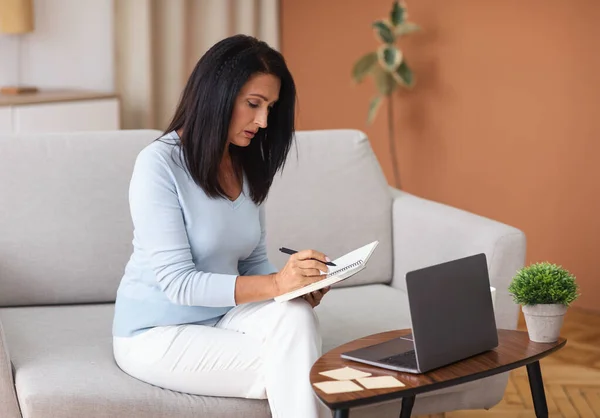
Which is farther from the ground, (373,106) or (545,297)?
(373,106)

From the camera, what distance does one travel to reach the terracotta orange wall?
405 centimetres

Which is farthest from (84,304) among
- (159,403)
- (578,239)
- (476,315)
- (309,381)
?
(578,239)

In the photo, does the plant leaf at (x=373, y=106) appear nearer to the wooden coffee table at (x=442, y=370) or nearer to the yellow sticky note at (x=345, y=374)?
the wooden coffee table at (x=442, y=370)

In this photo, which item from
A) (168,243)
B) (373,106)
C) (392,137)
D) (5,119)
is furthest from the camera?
(392,137)

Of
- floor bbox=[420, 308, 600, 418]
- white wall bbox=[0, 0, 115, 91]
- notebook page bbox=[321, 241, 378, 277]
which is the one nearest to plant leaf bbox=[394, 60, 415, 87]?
floor bbox=[420, 308, 600, 418]

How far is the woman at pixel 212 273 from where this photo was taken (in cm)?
191

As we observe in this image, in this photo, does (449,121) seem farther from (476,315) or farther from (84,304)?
(476,315)

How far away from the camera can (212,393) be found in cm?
201

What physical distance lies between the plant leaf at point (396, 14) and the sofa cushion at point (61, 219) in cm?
223

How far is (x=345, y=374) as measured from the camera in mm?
1735

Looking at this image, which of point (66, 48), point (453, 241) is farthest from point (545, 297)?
point (66, 48)

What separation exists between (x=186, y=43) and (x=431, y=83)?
4.19ft

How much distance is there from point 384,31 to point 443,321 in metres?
2.94

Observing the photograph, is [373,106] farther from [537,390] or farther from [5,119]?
[537,390]
